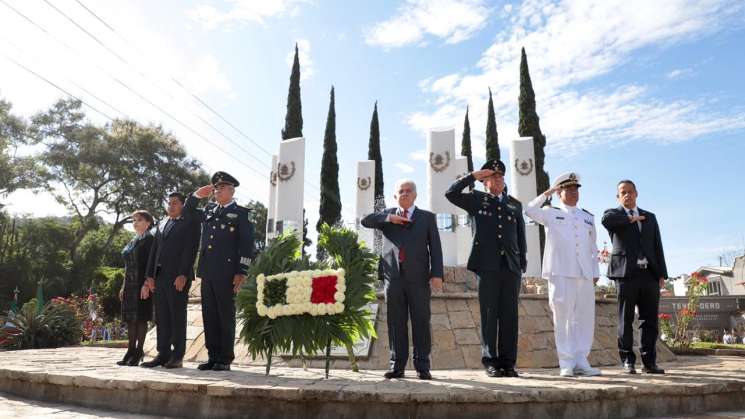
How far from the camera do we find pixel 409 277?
175 inches

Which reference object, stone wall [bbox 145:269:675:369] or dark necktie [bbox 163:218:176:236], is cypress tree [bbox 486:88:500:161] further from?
dark necktie [bbox 163:218:176:236]

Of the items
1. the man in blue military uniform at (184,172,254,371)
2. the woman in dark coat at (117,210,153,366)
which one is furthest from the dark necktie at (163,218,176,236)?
the man in blue military uniform at (184,172,254,371)

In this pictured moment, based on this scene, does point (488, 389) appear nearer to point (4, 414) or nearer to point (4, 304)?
point (4, 414)

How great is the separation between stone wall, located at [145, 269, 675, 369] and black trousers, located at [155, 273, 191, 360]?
1130 millimetres

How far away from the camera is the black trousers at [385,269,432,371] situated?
4398 mm

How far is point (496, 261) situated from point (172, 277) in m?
3.43

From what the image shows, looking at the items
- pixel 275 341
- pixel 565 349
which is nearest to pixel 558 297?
pixel 565 349

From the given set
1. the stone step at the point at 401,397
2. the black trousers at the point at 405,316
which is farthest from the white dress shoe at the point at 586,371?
the black trousers at the point at 405,316

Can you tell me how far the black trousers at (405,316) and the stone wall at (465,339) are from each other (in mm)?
1723

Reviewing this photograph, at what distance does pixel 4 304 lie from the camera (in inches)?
1032

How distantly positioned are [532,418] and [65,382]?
3.48 meters

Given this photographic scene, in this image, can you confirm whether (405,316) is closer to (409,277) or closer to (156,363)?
(409,277)

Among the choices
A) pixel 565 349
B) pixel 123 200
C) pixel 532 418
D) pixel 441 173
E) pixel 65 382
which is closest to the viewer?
pixel 532 418

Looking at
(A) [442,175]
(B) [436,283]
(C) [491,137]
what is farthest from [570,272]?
(C) [491,137]
